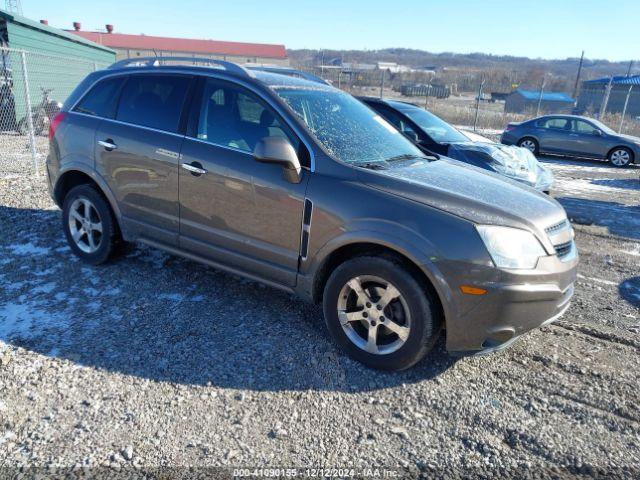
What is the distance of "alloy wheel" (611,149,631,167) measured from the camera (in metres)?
13.5

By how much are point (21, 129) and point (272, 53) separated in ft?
191

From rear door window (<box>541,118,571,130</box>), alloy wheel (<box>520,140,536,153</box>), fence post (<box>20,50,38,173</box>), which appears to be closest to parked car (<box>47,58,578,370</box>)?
fence post (<box>20,50,38,173</box>)

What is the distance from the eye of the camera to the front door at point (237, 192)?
342 centimetres

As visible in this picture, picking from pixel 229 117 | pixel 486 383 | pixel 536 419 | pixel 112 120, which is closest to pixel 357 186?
pixel 229 117

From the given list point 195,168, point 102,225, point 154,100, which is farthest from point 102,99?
point 195,168

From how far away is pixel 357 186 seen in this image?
10.4 ft

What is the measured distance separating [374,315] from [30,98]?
49.0ft

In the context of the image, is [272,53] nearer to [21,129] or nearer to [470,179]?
[21,129]

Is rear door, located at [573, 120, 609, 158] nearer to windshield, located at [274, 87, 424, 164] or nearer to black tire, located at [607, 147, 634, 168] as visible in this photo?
black tire, located at [607, 147, 634, 168]

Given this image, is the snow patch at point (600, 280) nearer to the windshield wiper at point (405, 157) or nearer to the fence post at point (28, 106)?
the windshield wiper at point (405, 157)

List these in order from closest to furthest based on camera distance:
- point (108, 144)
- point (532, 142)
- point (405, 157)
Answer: point (405, 157)
point (108, 144)
point (532, 142)

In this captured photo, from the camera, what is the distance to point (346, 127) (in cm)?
384

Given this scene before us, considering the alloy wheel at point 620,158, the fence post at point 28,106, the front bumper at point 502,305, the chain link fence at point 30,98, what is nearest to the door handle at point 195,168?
the front bumper at point 502,305

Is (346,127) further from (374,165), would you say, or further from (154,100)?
(154,100)
